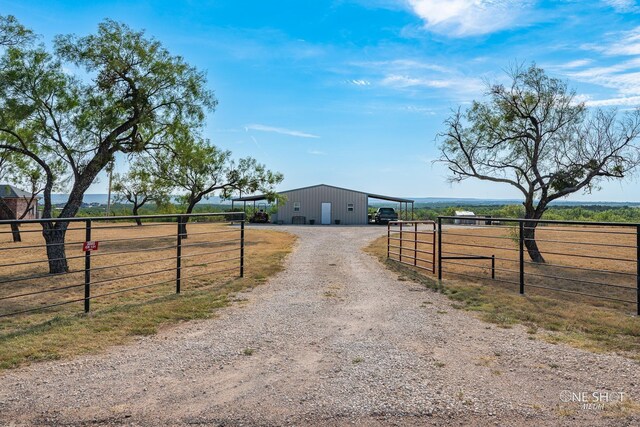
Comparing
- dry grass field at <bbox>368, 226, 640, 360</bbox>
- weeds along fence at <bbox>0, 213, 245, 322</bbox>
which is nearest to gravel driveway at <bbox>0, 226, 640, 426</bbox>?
dry grass field at <bbox>368, 226, 640, 360</bbox>

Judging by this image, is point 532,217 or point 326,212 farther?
point 326,212

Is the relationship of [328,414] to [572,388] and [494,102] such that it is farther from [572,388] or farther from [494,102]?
[494,102]

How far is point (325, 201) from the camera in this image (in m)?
37.4

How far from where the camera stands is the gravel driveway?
2.93 metres

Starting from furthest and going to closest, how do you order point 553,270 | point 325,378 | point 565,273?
point 553,270 < point 565,273 < point 325,378

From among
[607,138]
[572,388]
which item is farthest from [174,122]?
[607,138]

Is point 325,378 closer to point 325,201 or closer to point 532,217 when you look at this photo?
point 532,217

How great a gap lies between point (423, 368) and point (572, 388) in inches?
47.2

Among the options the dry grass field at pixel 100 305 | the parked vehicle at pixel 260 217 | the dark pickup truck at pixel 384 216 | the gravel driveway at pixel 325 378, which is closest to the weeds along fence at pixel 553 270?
the gravel driveway at pixel 325 378

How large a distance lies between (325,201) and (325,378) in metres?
34.0

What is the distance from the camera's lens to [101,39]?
34.6 feet

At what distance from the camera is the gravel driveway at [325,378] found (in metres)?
2.93

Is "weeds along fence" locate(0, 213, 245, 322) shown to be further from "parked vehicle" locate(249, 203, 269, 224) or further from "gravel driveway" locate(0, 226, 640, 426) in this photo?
"parked vehicle" locate(249, 203, 269, 224)

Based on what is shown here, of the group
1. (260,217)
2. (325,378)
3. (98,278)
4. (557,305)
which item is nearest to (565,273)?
(557,305)
